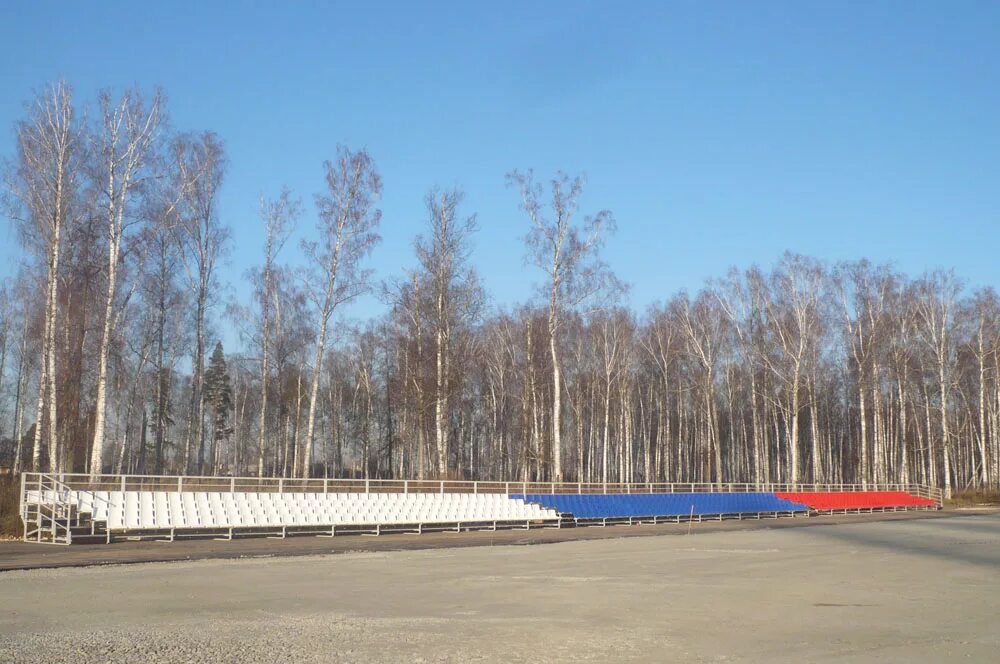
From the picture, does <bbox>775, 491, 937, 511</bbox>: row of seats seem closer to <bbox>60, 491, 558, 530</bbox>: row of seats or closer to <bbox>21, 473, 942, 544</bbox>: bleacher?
<bbox>21, 473, 942, 544</bbox>: bleacher

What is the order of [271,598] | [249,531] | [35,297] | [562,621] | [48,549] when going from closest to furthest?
1. [562,621]
2. [271,598]
3. [48,549]
4. [249,531]
5. [35,297]

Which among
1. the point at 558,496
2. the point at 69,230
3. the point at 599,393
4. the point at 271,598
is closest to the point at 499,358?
the point at 599,393

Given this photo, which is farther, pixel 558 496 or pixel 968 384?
pixel 968 384

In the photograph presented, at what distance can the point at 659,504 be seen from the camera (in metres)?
33.9

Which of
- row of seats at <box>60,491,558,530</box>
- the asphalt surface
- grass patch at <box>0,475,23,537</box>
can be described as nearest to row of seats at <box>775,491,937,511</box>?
the asphalt surface

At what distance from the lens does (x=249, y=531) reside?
21672mm

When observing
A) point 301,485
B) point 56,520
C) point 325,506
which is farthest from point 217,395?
point 56,520

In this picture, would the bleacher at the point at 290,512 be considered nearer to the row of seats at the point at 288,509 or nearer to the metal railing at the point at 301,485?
the row of seats at the point at 288,509

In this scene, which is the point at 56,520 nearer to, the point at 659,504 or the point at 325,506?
the point at 325,506

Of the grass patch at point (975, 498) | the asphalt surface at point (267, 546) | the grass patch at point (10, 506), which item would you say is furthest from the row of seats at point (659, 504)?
the grass patch at point (975, 498)

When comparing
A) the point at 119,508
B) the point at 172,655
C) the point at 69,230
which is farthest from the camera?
the point at 69,230

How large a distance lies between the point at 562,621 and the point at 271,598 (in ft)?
13.0

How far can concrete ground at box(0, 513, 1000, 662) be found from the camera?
7.55m

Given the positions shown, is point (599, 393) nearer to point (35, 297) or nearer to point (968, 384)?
point (968, 384)
